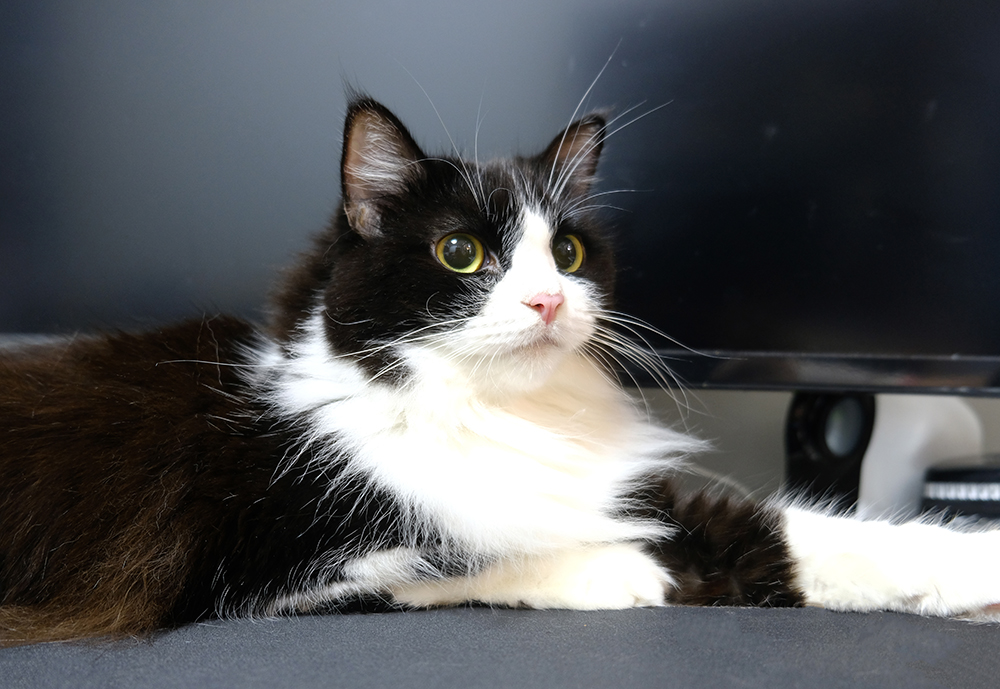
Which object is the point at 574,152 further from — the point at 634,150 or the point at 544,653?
the point at 544,653

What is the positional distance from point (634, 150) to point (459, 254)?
0.57 metres

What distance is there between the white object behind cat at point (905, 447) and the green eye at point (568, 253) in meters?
0.88

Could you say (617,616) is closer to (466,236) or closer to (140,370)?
(466,236)

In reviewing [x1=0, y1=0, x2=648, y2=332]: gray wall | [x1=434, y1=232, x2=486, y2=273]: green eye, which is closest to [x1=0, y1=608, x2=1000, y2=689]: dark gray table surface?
[x1=434, y1=232, x2=486, y2=273]: green eye

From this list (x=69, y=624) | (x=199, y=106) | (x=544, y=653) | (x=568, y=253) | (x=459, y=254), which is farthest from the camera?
(x=199, y=106)

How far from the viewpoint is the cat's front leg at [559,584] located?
856 millimetres

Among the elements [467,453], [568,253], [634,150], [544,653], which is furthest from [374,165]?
[544,653]

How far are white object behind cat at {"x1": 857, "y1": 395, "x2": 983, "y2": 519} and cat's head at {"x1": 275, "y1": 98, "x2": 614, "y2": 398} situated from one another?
33.7 inches

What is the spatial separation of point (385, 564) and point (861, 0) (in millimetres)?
1316

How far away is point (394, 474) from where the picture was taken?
35.5 inches

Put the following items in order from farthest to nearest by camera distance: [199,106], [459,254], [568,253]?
1. [199,106]
2. [568,253]
3. [459,254]

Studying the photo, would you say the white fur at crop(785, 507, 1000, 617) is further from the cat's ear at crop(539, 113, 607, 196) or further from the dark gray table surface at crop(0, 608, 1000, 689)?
the cat's ear at crop(539, 113, 607, 196)

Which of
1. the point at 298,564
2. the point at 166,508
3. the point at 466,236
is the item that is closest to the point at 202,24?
the point at 466,236

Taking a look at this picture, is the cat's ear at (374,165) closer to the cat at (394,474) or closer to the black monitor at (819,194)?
the cat at (394,474)
